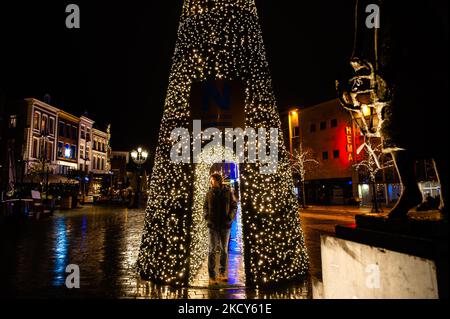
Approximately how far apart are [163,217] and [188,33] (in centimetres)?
365

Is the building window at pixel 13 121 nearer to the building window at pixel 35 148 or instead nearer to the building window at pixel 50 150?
the building window at pixel 35 148

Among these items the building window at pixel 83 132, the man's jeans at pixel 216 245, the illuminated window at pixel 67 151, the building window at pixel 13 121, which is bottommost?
the man's jeans at pixel 216 245

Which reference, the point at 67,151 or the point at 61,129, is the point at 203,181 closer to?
the point at 61,129

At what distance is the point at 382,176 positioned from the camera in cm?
2828

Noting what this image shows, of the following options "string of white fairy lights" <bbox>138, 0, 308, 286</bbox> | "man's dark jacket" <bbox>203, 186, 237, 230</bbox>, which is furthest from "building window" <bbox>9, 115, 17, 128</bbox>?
"man's dark jacket" <bbox>203, 186, 237, 230</bbox>

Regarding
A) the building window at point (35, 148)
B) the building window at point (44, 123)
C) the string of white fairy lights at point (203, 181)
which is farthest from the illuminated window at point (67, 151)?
the string of white fairy lights at point (203, 181)

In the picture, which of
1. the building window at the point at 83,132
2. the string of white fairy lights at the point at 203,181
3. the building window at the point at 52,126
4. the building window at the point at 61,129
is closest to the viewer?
the string of white fairy lights at the point at 203,181

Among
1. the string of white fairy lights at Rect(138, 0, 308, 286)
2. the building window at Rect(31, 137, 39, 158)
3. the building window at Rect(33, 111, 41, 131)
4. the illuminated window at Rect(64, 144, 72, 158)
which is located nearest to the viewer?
the string of white fairy lights at Rect(138, 0, 308, 286)

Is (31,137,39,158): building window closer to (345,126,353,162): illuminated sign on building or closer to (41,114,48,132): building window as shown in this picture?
(41,114,48,132): building window

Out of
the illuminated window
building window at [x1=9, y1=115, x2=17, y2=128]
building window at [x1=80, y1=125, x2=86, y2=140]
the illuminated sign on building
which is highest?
building window at [x1=80, y1=125, x2=86, y2=140]

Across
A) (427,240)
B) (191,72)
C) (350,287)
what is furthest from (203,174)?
(427,240)

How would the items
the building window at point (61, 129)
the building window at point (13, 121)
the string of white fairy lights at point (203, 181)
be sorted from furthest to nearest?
the building window at point (61, 129) → the building window at point (13, 121) → the string of white fairy lights at point (203, 181)

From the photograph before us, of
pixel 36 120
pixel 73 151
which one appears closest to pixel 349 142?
pixel 36 120

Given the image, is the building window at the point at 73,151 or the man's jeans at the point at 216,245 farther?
the building window at the point at 73,151
